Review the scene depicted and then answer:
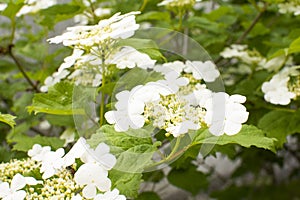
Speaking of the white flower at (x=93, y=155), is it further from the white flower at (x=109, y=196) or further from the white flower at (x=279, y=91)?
the white flower at (x=279, y=91)

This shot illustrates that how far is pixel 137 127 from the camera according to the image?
0.84m

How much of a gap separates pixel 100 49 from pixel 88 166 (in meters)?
0.23

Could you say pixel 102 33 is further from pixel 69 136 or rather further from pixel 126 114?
pixel 69 136

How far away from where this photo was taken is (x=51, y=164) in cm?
87

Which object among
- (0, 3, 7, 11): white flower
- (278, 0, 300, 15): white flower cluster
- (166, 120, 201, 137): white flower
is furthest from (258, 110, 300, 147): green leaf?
(0, 3, 7, 11): white flower

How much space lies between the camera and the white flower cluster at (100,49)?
0.90 m

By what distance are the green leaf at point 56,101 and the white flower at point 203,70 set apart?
0.25 metres

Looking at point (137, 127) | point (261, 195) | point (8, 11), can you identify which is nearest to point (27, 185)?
point (137, 127)

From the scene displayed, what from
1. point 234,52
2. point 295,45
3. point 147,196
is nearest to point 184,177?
point 147,196

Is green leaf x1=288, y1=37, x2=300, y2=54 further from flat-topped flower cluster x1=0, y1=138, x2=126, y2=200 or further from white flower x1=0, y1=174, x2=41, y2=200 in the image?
white flower x1=0, y1=174, x2=41, y2=200

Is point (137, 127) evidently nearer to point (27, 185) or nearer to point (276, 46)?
point (27, 185)

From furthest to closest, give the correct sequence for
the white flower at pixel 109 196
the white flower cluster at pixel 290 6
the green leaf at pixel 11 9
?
1. the white flower cluster at pixel 290 6
2. the green leaf at pixel 11 9
3. the white flower at pixel 109 196

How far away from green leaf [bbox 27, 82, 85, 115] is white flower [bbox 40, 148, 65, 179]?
0.12 metres

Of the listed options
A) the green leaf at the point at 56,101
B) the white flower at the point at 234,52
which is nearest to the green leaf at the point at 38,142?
the green leaf at the point at 56,101
